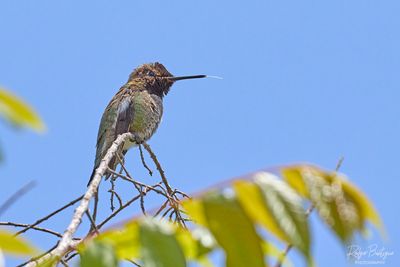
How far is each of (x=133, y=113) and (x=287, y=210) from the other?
8.33m

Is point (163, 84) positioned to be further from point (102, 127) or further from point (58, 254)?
point (58, 254)

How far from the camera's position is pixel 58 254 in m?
1.48

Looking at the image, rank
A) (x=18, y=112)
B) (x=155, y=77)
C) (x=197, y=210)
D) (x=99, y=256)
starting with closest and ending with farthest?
(x=18, y=112) < (x=99, y=256) < (x=197, y=210) < (x=155, y=77)

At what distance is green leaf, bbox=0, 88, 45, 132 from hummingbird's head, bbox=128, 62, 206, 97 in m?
9.48

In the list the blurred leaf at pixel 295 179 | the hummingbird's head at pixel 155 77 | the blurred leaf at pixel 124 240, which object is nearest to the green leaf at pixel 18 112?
the blurred leaf at pixel 124 240

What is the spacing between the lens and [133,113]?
960 centimetres

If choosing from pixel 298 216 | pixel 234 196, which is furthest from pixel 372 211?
pixel 234 196

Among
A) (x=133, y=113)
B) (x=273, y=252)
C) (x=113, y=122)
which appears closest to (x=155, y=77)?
(x=133, y=113)

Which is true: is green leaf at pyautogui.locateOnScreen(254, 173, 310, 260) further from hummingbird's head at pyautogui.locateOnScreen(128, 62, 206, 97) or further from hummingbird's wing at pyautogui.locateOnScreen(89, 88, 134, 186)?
hummingbird's head at pyautogui.locateOnScreen(128, 62, 206, 97)

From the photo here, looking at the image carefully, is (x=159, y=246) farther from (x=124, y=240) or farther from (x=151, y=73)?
(x=151, y=73)

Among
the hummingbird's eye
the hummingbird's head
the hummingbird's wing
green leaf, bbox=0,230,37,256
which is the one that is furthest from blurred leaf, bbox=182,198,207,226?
the hummingbird's eye

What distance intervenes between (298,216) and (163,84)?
9.88 m

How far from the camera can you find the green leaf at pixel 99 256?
137cm

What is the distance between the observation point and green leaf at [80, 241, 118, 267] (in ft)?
4.48
